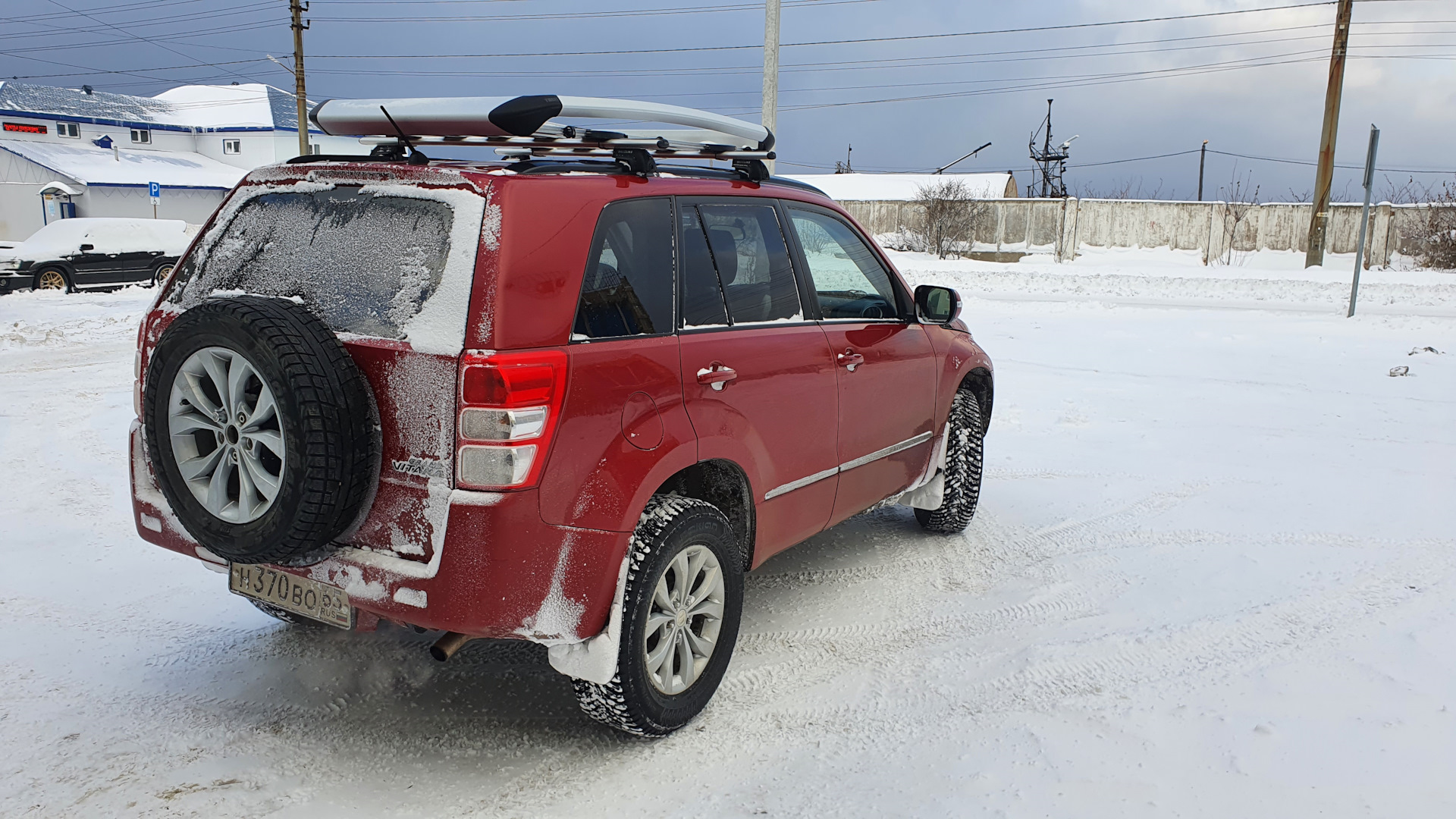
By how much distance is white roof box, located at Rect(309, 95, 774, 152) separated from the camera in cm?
307

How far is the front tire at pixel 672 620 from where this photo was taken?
2.98m

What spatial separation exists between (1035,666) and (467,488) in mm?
2373

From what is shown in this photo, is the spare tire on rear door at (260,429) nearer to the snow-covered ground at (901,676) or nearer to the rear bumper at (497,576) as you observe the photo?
the rear bumper at (497,576)

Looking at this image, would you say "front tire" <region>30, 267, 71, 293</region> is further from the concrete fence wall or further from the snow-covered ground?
the concrete fence wall

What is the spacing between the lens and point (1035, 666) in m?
3.76

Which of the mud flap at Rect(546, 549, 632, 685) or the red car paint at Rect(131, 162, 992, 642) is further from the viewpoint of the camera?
the mud flap at Rect(546, 549, 632, 685)

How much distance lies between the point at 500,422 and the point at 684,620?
1036 millimetres

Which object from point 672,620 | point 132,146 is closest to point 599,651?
point 672,620

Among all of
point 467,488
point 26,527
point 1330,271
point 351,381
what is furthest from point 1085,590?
point 1330,271

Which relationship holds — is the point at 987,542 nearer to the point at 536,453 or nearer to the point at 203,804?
the point at 536,453

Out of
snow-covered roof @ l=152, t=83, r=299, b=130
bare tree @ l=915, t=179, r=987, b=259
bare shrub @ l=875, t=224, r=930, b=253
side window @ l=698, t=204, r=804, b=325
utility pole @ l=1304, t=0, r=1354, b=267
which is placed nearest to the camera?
side window @ l=698, t=204, r=804, b=325

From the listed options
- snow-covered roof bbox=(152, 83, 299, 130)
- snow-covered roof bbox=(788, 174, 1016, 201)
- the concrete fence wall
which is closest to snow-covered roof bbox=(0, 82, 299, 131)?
snow-covered roof bbox=(152, 83, 299, 130)

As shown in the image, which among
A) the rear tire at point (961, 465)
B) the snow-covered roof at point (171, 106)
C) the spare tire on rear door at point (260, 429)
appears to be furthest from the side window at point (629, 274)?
the snow-covered roof at point (171, 106)

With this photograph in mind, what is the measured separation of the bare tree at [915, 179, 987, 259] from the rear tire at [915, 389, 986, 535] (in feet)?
104
